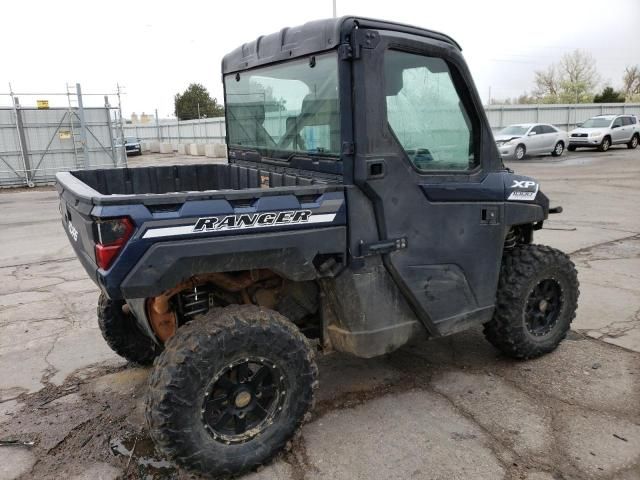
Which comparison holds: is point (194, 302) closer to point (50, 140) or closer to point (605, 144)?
point (50, 140)

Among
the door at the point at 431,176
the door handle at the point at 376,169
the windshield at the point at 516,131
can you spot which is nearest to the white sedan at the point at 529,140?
the windshield at the point at 516,131

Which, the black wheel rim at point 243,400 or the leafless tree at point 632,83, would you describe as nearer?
the black wheel rim at point 243,400

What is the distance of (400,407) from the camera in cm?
336

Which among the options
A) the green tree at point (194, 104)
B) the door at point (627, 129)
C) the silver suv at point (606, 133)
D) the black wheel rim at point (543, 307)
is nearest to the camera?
the black wheel rim at point (543, 307)

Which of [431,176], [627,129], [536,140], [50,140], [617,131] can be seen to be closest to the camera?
[431,176]

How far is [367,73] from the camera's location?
2730mm

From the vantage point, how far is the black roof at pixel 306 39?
2707 mm

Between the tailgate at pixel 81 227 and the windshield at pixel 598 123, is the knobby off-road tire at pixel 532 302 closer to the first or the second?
the tailgate at pixel 81 227

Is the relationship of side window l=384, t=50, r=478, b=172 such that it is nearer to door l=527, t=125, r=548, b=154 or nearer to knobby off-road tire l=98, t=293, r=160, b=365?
knobby off-road tire l=98, t=293, r=160, b=365

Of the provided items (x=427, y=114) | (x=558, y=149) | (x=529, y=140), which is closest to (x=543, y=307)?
(x=427, y=114)

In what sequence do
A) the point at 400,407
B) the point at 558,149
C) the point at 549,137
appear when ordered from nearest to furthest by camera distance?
1. the point at 400,407
2. the point at 549,137
3. the point at 558,149

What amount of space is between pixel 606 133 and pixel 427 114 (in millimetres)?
26037

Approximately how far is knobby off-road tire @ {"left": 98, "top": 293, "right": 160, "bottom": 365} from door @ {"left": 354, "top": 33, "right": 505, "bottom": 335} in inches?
79.5

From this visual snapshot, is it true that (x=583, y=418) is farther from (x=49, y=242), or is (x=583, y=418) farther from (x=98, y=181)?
(x=49, y=242)
